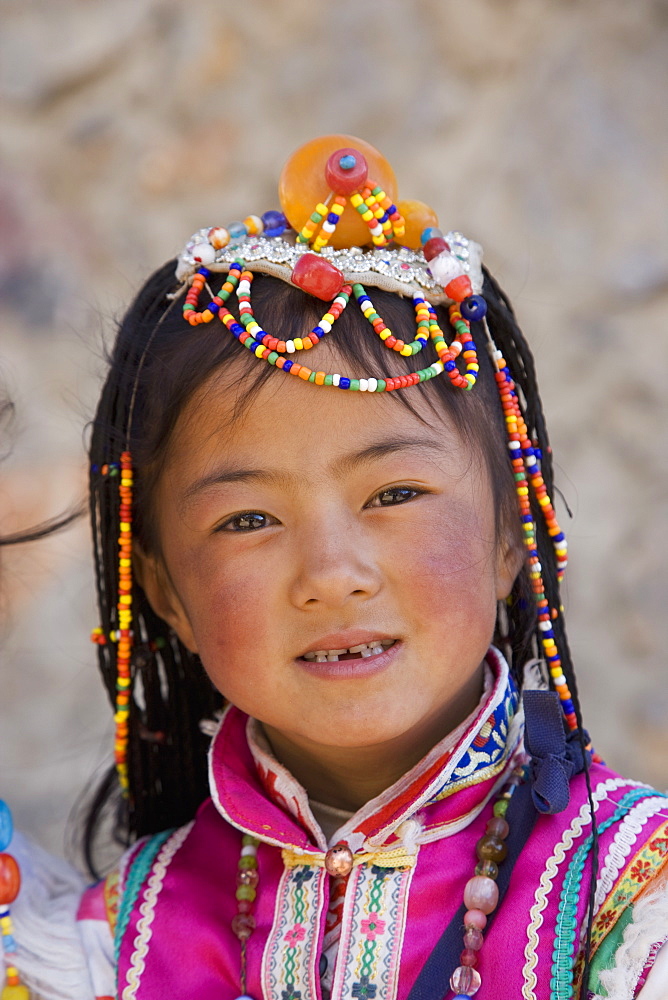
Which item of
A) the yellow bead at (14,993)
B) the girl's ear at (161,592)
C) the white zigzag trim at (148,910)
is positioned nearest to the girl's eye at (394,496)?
the girl's ear at (161,592)

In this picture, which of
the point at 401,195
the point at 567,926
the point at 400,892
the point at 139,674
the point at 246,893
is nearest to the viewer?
the point at 567,926

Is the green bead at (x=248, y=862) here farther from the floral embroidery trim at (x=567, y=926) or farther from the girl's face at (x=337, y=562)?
the floral embroidery trim at (x=567, y=926)

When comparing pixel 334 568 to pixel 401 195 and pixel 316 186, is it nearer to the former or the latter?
pixel 316 186

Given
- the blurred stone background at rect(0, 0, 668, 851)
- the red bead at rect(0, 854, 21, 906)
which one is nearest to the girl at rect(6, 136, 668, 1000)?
the red bead at rect(0, 854, 21, 906)

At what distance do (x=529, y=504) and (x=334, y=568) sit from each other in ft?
1.20

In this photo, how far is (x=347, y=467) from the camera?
52.4 inches

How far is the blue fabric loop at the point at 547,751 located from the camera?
1.30 meters

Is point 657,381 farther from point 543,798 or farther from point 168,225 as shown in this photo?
point 543,798

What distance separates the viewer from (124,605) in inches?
63.0

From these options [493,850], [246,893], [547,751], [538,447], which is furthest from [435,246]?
[246,893]

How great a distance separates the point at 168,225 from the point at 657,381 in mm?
1083

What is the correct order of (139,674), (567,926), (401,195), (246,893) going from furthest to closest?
(401,195) < (139,674) < (246,893) < (567,926)

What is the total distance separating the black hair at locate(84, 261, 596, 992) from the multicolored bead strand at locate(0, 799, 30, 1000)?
271 millimetres

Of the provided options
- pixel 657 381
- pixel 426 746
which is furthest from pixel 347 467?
pixel 657 381
